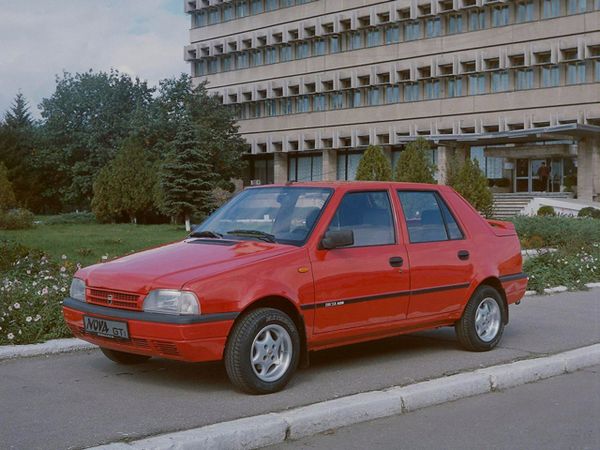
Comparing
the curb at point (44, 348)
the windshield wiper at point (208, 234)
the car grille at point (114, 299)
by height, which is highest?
the windshield wiper at point (208, 234)

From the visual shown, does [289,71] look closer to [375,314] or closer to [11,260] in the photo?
[11,260]

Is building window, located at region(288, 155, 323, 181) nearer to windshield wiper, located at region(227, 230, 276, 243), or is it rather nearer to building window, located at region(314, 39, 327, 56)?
building window, located at region(314, 39, 327, 56)

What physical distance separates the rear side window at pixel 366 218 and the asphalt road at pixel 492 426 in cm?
171

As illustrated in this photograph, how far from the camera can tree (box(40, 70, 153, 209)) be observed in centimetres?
7356

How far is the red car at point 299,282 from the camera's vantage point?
668 cm

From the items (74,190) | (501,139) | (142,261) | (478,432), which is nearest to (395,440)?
(478,432)

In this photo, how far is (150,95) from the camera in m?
77.5

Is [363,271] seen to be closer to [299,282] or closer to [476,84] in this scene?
[299,282]

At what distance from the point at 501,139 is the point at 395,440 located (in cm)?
5805

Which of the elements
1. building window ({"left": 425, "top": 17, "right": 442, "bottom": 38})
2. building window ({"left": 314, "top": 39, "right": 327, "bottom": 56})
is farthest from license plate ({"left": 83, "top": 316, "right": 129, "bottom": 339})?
building window ({"left": 314, "top": 39, "right": 327, "bottom": 56})

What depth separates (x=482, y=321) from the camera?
8.99 meters

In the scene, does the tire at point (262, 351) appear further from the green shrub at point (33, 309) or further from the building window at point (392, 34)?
the building window at point (392, 34)

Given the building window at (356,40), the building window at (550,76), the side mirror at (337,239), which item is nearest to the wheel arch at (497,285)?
the side mirror at (337,239)

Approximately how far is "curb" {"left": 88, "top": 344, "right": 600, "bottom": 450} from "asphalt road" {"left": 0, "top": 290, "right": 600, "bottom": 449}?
30 centimetres
